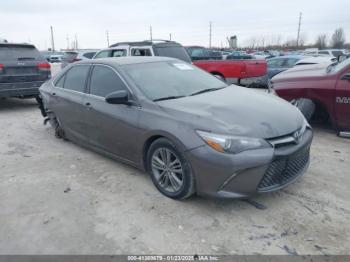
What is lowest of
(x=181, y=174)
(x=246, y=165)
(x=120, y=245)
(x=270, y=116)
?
(x=120, y=245)

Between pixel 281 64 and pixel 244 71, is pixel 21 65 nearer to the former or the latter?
pixel 244 71

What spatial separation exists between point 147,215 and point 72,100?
2.51 meters

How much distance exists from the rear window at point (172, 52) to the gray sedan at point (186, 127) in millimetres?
4944

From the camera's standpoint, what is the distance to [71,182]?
4277mm

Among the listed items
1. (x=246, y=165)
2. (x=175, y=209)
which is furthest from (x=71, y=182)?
(x=246, y=165)

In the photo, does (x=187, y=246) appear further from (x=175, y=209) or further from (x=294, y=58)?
(x=294, y=58)

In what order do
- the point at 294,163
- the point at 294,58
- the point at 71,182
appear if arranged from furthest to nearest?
1. the point at 294,58
2. the point at 71,182
3. the point at 294,163

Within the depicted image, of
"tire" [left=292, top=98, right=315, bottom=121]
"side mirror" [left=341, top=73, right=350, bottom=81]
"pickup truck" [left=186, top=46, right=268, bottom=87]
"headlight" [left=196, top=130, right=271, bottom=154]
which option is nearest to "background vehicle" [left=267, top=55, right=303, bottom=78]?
"pickup truck" [left=186, top=46, right=268, bottom=87]

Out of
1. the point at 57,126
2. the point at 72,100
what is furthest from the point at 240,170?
the point at 57,126

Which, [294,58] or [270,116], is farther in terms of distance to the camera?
[294,58]

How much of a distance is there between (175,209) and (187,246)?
0.64 metres

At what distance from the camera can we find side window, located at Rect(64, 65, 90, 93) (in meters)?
4.99

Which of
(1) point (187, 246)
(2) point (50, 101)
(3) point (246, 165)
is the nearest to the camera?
(1) point (187, 246)

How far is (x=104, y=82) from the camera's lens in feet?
15.0
